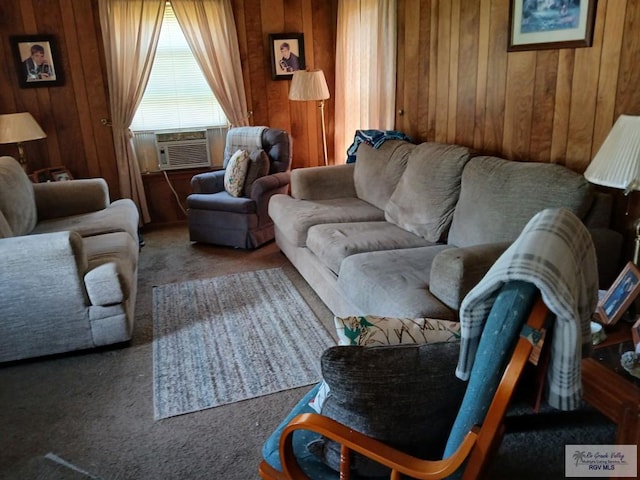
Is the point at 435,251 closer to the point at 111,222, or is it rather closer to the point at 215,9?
the point at 111,222

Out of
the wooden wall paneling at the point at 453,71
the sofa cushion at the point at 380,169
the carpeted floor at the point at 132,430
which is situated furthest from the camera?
the sofa cushion at the point at 380,169

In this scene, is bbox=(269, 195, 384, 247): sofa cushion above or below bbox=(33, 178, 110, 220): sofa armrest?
below

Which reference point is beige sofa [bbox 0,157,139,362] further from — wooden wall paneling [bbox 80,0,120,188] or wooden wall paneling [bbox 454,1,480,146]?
wooden wall paneling [bbox 454,1,480,146]

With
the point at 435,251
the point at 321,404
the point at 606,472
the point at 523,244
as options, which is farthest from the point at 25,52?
the point at 606,472

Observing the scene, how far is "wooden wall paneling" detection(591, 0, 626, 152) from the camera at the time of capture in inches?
85.1

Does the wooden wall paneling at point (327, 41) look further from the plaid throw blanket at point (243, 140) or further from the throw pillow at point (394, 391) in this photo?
the throw pillow at point (394, 391)

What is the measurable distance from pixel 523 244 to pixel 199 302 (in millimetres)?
2582

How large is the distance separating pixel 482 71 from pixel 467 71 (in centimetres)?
16

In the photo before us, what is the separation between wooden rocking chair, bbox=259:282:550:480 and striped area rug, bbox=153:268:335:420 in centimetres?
118

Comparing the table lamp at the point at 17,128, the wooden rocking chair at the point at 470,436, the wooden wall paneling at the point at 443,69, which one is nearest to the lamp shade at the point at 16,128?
the table lamp at the point at 17,128

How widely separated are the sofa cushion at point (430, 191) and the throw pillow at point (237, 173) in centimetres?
158

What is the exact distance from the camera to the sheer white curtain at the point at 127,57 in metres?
4.52

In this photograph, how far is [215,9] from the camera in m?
4.75

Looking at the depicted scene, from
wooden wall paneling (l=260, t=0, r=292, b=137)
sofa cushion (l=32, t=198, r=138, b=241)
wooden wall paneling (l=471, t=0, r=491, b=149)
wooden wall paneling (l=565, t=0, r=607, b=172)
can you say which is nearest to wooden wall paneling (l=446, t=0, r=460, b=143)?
wooden wall paneling (l=471, t=0, r=491, b=149)
